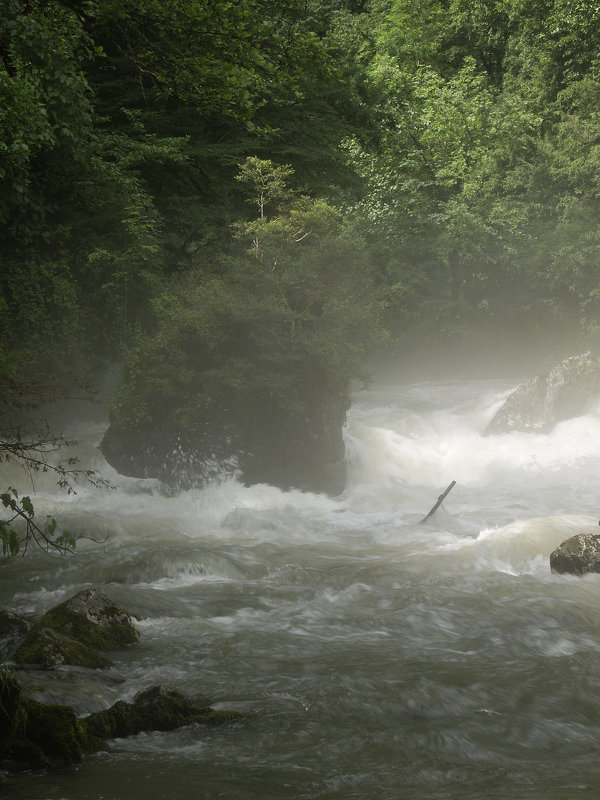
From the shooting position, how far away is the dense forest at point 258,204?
10.1 metres

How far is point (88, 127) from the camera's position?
11.9 metres

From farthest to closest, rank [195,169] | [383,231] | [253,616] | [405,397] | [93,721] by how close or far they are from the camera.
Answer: [383,231]
[405,397]
[195,169]
[253,616]
[93,721]

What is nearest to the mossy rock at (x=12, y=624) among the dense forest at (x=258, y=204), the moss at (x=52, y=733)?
the moss at (x=52, y=733)

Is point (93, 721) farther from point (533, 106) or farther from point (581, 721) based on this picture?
point (533, 106)

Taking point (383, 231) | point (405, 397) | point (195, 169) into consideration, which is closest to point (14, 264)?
point (195, 169)

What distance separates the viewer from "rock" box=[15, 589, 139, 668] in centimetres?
512

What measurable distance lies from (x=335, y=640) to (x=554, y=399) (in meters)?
13.7

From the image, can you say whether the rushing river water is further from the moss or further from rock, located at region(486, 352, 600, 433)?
rock, located at region(486, 352, 600, 433)

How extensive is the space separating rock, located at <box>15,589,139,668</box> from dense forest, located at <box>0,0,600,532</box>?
8.20ft

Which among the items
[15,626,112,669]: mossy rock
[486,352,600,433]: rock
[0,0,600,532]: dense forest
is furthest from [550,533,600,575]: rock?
[486,352,600,433]: rock

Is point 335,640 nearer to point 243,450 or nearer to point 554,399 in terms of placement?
point 243,450

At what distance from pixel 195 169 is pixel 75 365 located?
503cm

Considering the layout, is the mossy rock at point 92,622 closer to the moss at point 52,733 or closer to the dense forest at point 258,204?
the moss at point 52,733

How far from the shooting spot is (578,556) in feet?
27.8
